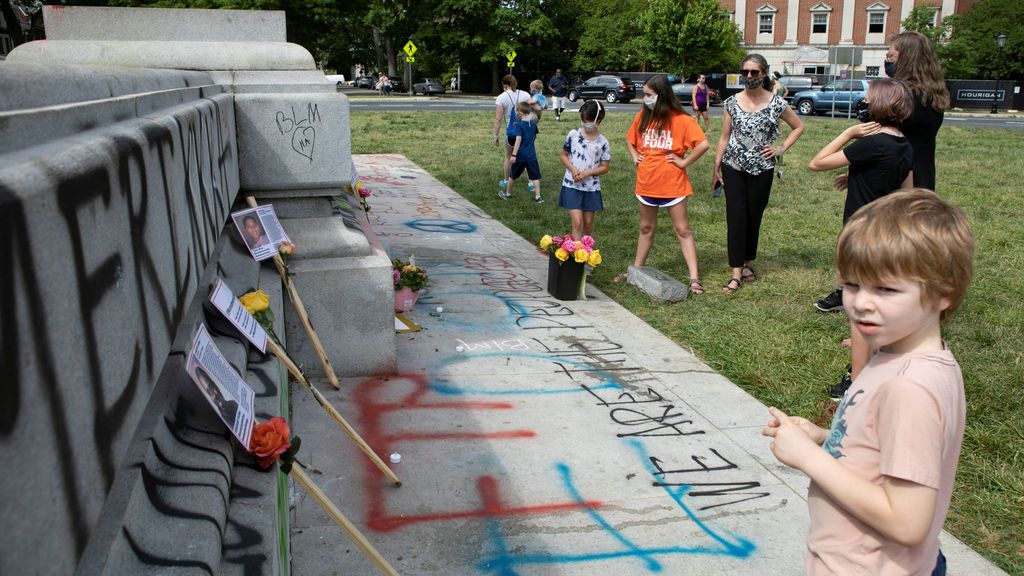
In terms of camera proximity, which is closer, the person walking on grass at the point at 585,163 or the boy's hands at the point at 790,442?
the boy's hands at the point at 790,442

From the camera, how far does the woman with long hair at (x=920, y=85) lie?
4898mm

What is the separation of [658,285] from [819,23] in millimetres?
58621

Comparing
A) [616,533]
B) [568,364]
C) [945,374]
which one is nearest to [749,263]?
[568,364]

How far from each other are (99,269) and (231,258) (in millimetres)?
2518

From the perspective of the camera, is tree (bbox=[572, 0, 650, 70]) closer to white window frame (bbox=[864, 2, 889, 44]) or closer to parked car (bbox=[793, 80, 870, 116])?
white window frame (bbox=[864, 2, 889, 44])

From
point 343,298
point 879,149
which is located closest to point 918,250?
point 343,298

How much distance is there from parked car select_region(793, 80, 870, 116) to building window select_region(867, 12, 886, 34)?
28000 mm

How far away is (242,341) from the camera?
9.43 feet

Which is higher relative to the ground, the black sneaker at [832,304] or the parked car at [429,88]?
the parked car at [429,88]

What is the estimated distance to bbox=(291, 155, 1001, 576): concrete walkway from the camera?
2957 millimetres

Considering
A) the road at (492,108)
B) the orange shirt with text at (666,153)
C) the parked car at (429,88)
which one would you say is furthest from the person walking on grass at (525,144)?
the parked car at (429,88)

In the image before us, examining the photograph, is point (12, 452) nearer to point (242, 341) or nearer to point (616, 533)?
point (242, 341)

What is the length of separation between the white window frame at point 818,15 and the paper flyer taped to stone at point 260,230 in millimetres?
60762

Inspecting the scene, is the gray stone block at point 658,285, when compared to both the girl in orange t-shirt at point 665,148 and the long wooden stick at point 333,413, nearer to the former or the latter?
the girl in orange t-shirt at point 665,148
